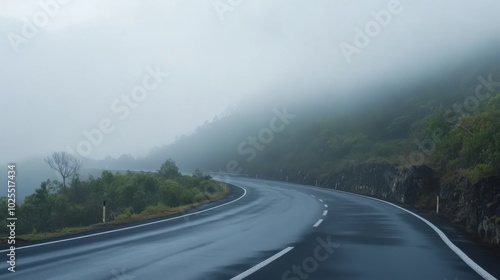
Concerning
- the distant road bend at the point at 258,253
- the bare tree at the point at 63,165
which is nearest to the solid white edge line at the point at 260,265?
the distant road bend at the point at 258,253

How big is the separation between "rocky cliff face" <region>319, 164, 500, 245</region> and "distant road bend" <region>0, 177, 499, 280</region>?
1.06 m

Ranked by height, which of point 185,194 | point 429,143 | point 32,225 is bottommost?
point 32,225

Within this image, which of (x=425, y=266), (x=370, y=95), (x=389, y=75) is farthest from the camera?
(x=389, y=75)

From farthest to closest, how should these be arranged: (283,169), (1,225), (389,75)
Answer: (389,75) < (283,169) < (1,225)

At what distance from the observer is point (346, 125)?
2687 inches

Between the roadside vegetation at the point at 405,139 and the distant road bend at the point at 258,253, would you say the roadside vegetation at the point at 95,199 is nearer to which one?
the distant road bend at the point at 258,253

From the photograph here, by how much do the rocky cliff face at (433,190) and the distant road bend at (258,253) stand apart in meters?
A: 1.06

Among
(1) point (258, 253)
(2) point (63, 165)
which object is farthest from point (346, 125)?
(1) point (258, 253)

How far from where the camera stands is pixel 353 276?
7.46 m

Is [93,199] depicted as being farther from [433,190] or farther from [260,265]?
[260,265]

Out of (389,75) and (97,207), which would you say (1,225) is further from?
(389,75)

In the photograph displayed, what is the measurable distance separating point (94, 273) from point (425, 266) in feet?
19.4

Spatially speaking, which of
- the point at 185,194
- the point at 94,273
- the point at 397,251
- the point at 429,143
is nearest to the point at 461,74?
the point at 429,143

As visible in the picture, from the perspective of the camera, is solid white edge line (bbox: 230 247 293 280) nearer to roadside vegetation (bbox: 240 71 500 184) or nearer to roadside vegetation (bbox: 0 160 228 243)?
roadside vegetation (bbox: 240 71 500 184)
